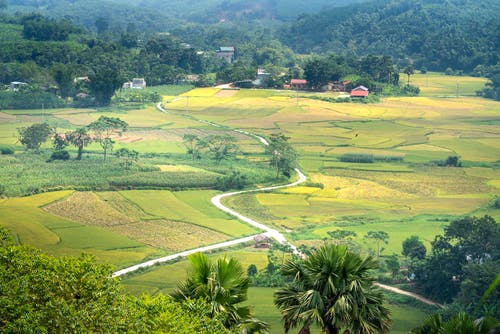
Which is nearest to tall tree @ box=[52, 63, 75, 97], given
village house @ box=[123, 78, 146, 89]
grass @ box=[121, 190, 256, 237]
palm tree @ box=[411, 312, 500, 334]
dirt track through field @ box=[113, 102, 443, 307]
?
village house @ box=[123, 78, 146, 89]

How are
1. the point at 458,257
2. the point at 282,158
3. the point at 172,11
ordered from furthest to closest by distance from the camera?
the point at 172,11 < the point at 282,158 < the point at 458,257

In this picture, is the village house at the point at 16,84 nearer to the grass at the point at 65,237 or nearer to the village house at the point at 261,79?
the village house at the point at 261,79

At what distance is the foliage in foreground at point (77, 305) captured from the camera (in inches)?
405

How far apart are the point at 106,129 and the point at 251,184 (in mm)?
10847

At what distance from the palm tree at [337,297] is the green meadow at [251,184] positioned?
931 centimetres

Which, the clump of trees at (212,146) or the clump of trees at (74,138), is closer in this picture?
the clump of trees at (74,138)

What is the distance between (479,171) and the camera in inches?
1519

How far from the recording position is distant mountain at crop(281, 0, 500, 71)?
258 ft

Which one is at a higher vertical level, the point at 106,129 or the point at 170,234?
the point at 106,129

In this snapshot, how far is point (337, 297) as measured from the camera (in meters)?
11.4

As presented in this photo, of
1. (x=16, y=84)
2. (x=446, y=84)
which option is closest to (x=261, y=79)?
(x=446, y=84)

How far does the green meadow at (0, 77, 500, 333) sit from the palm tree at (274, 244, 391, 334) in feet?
30.5

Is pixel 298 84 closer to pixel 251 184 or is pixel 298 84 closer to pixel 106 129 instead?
pixel 106 129

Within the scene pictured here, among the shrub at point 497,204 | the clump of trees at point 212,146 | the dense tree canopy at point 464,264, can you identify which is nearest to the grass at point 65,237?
the dense tree canopy at point 464,264
